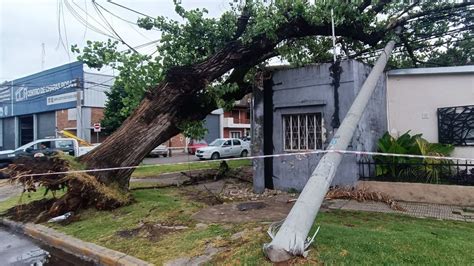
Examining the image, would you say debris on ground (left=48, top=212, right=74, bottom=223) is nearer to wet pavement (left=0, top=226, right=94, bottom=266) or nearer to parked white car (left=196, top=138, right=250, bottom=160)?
wet pavement (left=0, top=226, right=94, bottom=266)

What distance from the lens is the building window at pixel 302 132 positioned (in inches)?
390

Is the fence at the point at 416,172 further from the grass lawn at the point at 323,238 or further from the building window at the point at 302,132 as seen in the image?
the grass lawn at the point at 323,238

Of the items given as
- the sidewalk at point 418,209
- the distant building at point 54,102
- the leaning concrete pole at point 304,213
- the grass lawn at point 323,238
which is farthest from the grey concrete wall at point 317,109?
the distant building at point 54,102

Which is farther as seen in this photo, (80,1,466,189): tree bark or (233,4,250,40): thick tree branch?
(233,4,250,40): thick tree branch

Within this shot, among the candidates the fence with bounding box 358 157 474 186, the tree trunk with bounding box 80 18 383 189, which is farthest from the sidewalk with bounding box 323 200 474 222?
the tree trunk with bounding box 80 18 383 189

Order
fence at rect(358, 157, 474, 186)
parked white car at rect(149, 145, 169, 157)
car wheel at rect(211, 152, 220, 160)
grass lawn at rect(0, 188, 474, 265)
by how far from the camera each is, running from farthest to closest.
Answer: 1. parked white car at rect(149, 145, 169, 157)
2. car wheel at rect(211, 152, 220, 160)
3. fence at rect(358, 157, 474, 186)
4. grass lawn at rect(0, 188, 474, 265)

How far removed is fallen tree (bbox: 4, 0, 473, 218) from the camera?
9144 millimetres

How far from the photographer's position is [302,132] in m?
10.2

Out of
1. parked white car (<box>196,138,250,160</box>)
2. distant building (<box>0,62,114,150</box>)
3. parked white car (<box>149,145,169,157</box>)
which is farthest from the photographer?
parked white car (<box>149,145,169,157</box>)

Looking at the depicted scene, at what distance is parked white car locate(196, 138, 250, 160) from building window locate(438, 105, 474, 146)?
18379mm

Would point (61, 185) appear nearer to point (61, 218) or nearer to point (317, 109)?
point (61, 218)

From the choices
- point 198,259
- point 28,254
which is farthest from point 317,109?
point 28,254

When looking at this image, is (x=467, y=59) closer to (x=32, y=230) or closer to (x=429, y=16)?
(x=429, y=16)

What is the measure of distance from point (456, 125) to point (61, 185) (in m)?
9.91
